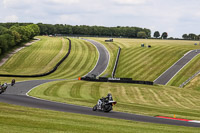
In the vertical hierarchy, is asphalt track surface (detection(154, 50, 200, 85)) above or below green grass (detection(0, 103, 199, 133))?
below

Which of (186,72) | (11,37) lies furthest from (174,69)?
(11,37)

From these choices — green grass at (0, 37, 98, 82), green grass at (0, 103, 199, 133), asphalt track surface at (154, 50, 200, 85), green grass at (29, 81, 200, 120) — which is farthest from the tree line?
green grass at (0, 103, 199, 133)

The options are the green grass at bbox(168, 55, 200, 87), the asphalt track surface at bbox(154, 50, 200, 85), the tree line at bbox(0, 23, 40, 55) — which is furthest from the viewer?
the tree line at bbox(0, 23, 40, 55)

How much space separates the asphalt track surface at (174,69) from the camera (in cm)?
7456

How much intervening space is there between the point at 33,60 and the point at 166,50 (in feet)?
152

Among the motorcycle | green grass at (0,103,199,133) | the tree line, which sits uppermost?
the tree line

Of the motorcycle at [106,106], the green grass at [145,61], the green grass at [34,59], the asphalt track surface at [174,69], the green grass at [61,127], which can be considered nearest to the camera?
the green grass at [61,127]

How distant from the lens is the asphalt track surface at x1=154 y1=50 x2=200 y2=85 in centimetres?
7456

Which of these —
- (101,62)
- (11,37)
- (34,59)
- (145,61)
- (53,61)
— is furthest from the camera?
(11,37)

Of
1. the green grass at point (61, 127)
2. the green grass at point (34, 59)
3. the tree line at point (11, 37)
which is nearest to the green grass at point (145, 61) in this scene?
the green grass at point (34, 59)

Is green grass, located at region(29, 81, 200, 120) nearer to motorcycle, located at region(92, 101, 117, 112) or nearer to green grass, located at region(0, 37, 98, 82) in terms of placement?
motorcycle, located at region(92, 101, 117, 112)

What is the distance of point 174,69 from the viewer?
82.6 meters

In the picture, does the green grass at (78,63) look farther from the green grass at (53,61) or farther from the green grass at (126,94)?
the green grass at (126,94)

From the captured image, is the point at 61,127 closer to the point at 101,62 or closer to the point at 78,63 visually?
the point at 78,63
